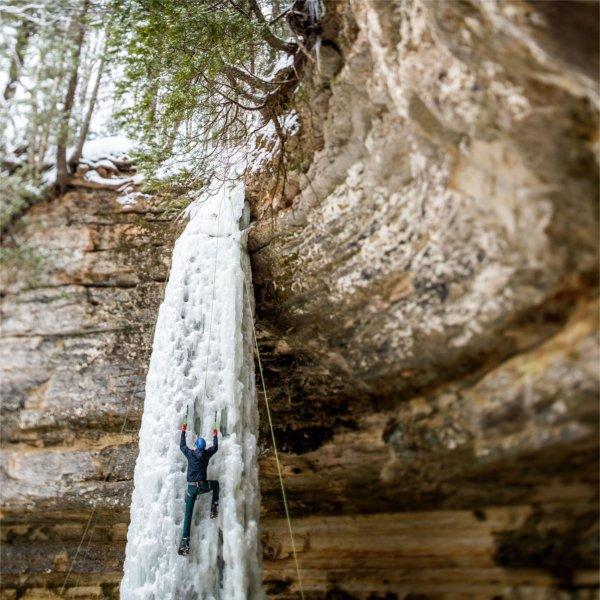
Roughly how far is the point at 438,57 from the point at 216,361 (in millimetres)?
3844

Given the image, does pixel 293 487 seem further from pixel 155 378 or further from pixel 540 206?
pixel 540 206

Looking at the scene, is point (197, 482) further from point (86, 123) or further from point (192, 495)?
point (86, 123)

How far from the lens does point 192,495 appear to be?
5320mm

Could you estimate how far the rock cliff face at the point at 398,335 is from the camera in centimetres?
A: 407

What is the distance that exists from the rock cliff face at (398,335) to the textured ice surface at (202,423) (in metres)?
0.66

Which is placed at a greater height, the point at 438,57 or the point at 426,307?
the point at 438,57

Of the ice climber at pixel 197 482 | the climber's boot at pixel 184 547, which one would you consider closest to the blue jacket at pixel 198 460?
the ice climber at pixel 197 482

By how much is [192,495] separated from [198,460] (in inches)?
13.5

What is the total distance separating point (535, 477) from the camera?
466cm

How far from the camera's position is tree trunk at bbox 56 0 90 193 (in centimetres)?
902

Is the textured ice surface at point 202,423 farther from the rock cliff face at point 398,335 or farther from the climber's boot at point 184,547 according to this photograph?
the rock cliff face at point 398,335

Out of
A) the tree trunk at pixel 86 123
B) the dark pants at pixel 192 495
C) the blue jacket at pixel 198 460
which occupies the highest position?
the tree trunk at pixel 86 123

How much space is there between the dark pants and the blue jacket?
68 millimetres

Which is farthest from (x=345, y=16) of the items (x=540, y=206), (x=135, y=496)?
(x=135, y=496)
